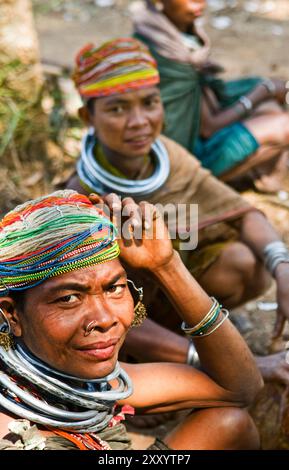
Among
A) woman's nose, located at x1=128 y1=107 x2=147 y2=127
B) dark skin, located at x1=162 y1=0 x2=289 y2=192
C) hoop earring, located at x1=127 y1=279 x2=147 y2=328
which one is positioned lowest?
dark skin, located at x1=162 y1=0 x2=289 y2=192

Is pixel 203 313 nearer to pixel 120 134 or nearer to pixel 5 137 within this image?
pixel 120 134

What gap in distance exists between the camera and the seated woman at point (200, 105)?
448cm

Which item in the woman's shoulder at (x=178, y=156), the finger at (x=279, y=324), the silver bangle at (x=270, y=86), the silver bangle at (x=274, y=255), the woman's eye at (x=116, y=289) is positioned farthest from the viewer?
the silver bangle at (x=270, y=86)

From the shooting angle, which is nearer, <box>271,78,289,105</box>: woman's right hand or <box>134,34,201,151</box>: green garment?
<box>134,34,201,151</box>: green garment

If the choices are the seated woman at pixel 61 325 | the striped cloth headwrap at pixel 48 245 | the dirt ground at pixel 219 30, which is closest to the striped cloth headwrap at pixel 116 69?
the seated woman at pixel 61 325

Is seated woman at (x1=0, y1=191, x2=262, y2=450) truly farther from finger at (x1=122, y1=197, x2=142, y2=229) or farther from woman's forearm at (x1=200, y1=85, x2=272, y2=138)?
woman's forearm at (x1=200, y1=85, x2=272, y2=138)

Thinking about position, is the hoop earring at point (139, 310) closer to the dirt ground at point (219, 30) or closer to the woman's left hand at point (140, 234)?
the woman's left hand at point (140, 234)

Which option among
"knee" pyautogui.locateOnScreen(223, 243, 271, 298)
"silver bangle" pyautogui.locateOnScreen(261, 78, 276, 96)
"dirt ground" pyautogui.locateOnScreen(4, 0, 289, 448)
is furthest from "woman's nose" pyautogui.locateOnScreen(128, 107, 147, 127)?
"dirt ground" pyautogui.locateOnScreen(4, 0, 289, 448)

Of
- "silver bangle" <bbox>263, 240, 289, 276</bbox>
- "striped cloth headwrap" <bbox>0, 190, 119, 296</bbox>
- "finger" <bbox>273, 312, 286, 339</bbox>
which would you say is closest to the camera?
"striped cloth headwrap" <bbox>0, 190, 119, 296</bbox>

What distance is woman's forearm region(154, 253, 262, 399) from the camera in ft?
7.60

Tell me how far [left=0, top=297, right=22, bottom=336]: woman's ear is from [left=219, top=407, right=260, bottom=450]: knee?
823 millimetres

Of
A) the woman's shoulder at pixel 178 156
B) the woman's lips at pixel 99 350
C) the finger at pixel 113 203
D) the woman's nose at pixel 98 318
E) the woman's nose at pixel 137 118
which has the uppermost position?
the finger at pixel 113 203

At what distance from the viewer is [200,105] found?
4.65 m
